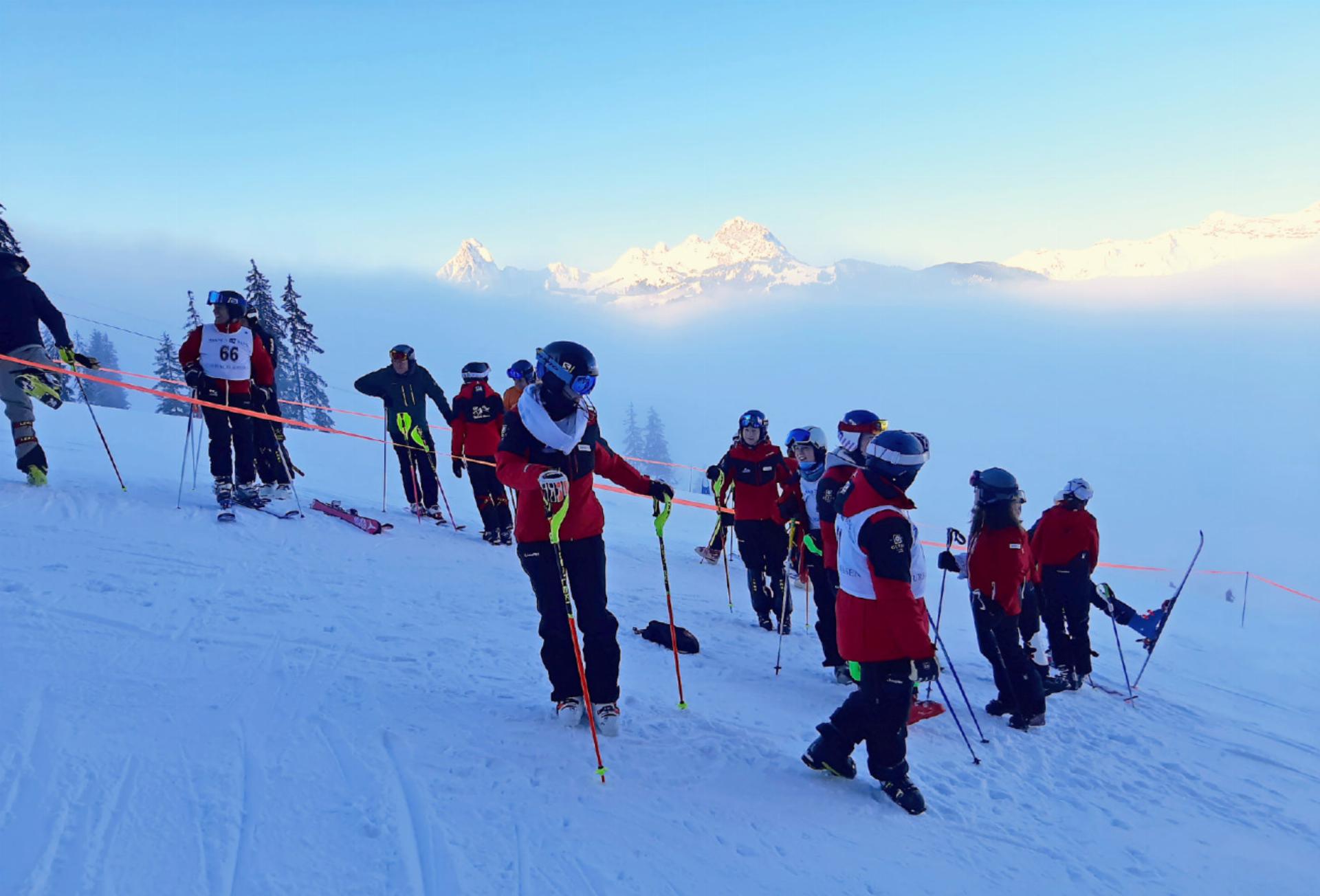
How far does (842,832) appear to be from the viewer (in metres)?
3.50

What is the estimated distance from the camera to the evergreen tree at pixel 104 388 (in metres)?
36.1

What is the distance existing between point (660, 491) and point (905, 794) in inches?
89.0

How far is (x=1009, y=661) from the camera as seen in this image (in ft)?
18.8

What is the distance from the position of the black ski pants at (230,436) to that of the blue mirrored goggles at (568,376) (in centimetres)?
549

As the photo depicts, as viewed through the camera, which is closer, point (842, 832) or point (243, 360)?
point (842, 832)

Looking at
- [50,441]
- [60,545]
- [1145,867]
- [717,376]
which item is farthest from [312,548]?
[717,376]

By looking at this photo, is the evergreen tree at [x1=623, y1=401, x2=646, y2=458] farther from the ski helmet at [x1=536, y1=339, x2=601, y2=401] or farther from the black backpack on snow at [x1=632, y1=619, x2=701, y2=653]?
the ski helmet at [x1=536, y1=339, x2=601, y2=401]

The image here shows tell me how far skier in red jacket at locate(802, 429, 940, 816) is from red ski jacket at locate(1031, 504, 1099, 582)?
13.6 feet

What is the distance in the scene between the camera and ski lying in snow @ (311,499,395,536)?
862 cm

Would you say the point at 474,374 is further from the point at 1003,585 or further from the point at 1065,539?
the point at 1065,539

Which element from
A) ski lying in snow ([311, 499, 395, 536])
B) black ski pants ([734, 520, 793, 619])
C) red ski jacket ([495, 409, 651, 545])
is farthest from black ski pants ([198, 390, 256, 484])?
black ski pants ([734, 520, 793, 619])

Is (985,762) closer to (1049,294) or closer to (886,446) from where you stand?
(886,446)

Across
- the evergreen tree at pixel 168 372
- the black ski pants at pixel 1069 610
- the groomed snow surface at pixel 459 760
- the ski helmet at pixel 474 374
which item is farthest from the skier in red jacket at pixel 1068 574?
the evergreen tree at pixel 168 372

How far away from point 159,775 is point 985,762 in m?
4.95
